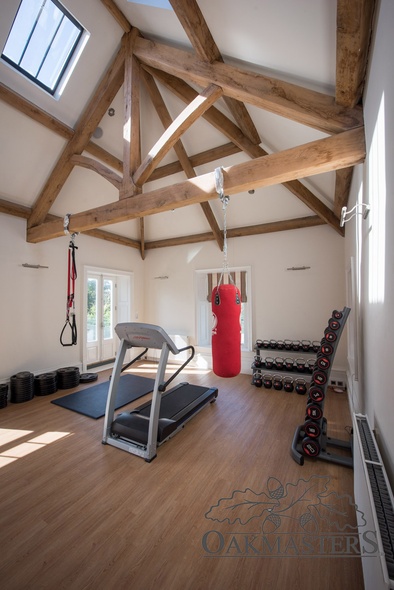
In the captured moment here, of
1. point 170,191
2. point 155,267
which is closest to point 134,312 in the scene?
point 155,267

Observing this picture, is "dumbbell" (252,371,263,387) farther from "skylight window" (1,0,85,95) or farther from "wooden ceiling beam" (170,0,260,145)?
"skylight window" (1,0,85,95)

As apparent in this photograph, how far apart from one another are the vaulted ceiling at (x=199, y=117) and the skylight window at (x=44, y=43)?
0.55 ft

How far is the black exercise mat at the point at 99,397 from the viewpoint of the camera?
12.6ft

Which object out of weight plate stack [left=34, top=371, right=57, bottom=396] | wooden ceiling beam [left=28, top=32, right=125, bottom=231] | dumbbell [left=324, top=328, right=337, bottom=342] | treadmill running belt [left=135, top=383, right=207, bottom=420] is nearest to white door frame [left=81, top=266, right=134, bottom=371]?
weight plate stack [left=34, top=371, right=57, bottom=396]

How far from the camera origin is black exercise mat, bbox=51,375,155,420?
3832mm

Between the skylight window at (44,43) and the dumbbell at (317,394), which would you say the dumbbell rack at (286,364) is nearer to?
the dumbbell at (317,394)

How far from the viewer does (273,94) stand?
239 centimetres

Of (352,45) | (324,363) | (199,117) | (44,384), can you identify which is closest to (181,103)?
(199,117)

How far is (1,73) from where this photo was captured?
124 inches

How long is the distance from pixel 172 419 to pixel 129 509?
1.14 meters

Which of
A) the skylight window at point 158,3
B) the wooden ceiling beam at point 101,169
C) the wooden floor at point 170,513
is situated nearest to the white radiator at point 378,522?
the wooden floor at point 170,513

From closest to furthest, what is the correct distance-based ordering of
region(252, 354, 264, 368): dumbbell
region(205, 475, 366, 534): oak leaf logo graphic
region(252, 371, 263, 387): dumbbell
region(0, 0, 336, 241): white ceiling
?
region(205, 475, 366, 534): oak leaf logo graphic, region(0, 0, 336, 241): white ceiling, region(252, 371, 263, 387): dumbbell, region(252, 354, 264, 368): dumbbell

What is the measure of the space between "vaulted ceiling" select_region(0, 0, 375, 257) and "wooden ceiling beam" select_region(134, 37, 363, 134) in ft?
0.04

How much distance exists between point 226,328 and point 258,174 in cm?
165
